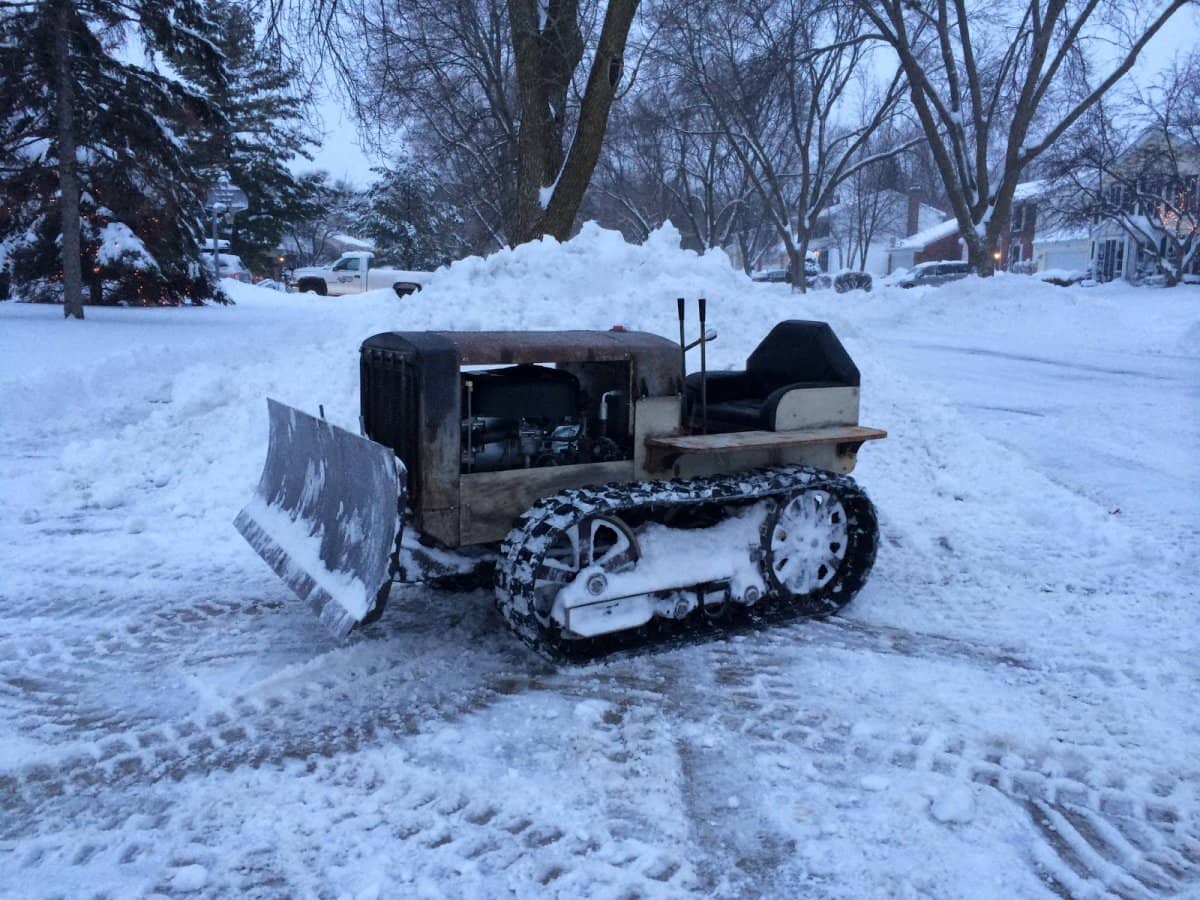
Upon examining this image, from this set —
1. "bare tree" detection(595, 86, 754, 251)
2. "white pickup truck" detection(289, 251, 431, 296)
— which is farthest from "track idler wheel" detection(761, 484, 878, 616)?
"white pickup truck" detection(289, 251, 431, 296)

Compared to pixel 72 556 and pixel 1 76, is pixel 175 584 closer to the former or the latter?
pixel 72 556

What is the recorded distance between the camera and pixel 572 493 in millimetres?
4668

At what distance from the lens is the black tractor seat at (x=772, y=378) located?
5652 millimetres

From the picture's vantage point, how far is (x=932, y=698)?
4312 mm

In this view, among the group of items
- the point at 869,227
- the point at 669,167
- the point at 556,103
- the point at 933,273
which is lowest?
the point at 933,273

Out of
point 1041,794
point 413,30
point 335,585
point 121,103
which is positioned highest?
point 413,30

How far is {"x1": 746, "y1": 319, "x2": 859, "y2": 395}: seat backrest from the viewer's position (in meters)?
5.82

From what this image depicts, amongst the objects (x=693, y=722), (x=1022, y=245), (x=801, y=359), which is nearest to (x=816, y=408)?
(x=801, y=359)

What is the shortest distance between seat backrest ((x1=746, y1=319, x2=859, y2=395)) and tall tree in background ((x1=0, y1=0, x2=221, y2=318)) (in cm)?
1466

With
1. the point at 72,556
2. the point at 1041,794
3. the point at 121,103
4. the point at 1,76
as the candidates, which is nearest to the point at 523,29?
the point at 121,103

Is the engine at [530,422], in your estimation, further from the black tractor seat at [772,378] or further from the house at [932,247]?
Result: the house at [932,247]

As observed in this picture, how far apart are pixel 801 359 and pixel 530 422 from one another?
74.5 inches

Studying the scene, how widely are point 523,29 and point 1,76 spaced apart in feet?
30.1

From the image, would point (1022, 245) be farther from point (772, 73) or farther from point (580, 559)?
point (580, 559)
